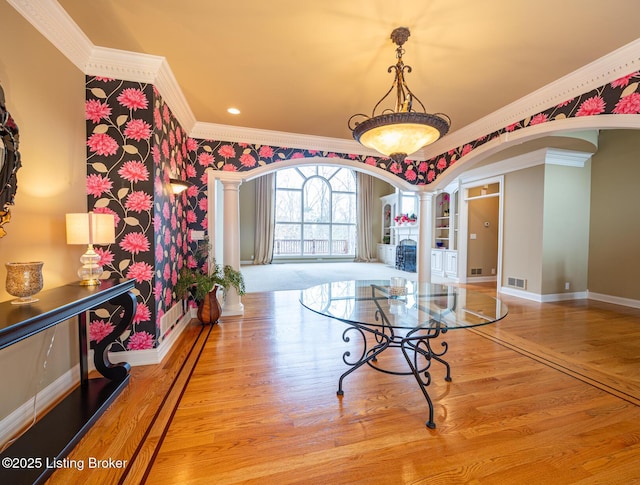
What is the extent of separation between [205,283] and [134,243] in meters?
1.19

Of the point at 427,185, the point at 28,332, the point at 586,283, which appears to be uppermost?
the point at 427,185

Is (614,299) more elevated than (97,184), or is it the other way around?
(97,184)

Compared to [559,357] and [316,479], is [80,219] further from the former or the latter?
[559,357]

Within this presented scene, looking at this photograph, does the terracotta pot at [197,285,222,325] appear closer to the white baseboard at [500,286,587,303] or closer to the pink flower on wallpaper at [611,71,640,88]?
the pink flower on wallpaper at [611,71,640,88]

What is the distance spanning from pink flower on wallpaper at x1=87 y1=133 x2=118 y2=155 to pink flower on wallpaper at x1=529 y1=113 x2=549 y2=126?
13.6 ft

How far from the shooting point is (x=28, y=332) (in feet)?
4.08

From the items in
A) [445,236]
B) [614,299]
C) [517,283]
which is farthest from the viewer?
[445,236]

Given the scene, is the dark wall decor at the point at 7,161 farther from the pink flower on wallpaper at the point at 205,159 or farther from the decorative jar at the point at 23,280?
the pink flower on wallpaper at the point at 205,159

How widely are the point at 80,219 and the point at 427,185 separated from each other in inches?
184

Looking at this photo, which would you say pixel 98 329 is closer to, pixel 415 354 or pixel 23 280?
pixel 23 280

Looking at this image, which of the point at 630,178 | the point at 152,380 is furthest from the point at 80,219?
the point at 630,178

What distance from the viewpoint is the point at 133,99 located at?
242 cm

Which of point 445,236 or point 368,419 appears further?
point 445,236

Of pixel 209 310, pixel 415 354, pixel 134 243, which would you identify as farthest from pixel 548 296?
pixel 134 243
